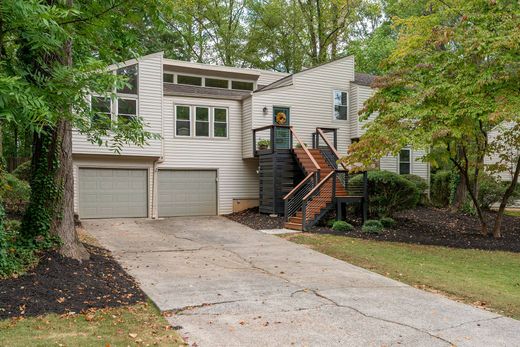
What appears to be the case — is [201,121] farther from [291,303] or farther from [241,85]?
[291,303]

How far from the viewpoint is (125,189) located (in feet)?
51.1

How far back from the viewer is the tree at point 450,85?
975cm

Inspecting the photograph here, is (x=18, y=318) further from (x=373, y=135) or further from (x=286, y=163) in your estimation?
(x=286, y=163)

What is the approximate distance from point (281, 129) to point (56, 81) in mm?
11437

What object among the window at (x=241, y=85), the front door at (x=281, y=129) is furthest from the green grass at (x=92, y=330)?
the window at (x=241, y=85)

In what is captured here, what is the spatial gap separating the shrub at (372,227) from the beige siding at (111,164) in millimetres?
7738

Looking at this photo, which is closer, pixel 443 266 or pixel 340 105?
pixel 443 266

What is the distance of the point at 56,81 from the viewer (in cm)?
562

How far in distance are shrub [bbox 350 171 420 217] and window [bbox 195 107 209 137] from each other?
20.0 ft

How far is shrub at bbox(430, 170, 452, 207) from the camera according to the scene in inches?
778

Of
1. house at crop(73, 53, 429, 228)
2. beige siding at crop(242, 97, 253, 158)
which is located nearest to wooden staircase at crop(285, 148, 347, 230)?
house at crop(73, 53, 429, 228)

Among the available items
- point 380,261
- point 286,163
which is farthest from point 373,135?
point 286,163

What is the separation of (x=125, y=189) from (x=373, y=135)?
353 inches

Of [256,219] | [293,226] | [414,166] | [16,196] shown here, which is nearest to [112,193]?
[16,196]
